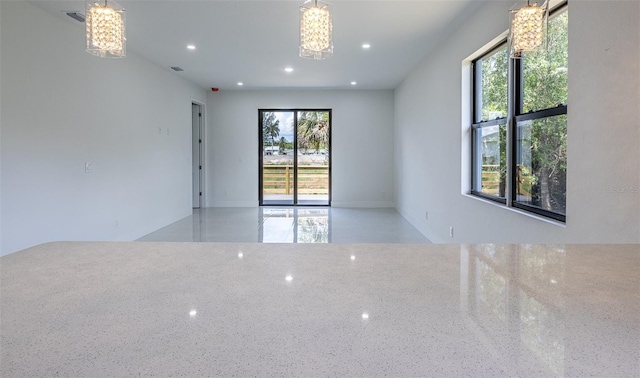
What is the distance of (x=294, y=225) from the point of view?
6.94 meters

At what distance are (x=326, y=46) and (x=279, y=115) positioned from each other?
711cm

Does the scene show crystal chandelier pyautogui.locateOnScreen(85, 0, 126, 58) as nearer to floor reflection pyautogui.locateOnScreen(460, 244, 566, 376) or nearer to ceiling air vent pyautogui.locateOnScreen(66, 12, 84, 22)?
floor reflection pyautogui.locateOnScreen(460, 244, 566, 376)

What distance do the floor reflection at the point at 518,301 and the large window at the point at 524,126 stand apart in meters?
1.60

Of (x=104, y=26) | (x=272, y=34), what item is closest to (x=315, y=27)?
(x=104, y=26)

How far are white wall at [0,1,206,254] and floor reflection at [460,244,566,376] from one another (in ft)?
13.6

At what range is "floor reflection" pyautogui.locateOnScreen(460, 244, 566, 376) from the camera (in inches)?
27.1

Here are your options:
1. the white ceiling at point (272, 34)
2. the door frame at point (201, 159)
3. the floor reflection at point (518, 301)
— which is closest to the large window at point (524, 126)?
the white ceiling at point (272, 34)

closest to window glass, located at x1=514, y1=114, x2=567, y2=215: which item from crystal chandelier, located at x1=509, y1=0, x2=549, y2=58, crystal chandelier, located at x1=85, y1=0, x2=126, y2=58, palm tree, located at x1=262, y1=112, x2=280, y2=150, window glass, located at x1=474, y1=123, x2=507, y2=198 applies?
window glass, located at x1=474, y1=123, x2=507, y2=198

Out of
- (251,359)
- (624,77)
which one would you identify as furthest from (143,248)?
(624,77)

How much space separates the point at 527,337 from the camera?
726mm

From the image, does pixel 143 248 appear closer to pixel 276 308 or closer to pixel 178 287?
pixel 178 287

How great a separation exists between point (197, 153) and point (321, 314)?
29.6 ft

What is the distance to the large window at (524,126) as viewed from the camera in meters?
2.82

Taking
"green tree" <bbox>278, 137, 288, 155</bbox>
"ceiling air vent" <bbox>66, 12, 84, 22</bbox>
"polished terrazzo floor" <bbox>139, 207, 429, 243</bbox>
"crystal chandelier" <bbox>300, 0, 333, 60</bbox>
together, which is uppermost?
"ceiling air vent" <bbox>66, 12, 84, 22</bbox>
